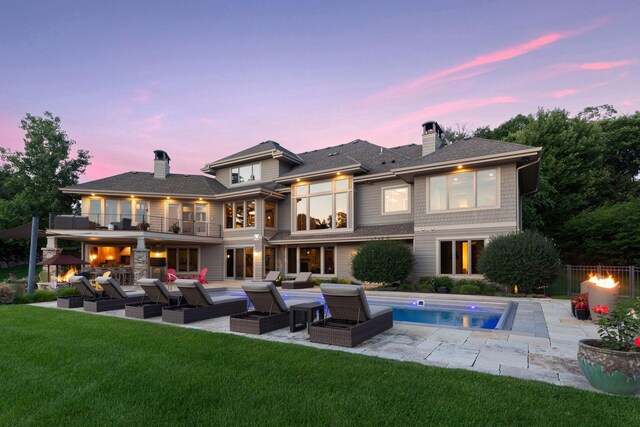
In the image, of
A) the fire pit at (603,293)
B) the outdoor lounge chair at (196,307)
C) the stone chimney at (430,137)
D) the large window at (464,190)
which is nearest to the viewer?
the fire pit at (603,293)

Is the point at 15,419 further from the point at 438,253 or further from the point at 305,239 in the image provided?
the point at 305,239

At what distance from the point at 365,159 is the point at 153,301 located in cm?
1397

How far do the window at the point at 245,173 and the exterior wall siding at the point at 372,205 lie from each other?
709 centimetres

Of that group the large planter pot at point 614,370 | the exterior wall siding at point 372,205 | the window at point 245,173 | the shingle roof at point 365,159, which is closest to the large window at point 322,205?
the exterior wall siding at point 372,205

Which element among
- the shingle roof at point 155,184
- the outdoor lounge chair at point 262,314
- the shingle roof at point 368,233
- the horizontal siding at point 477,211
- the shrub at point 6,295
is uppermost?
the shingle roof at point 155,184

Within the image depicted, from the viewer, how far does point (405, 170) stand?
14977 millimetres

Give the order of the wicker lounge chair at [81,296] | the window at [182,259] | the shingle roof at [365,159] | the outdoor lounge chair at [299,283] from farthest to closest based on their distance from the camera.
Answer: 1. the window at [182,259]
2. the shingle roof at [365,159]
3. the outdoor lounge chair at [299,283]
4. the wicker lounge chair at [81,296]

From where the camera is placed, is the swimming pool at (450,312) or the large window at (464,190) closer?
the swimming pool at (450,312)

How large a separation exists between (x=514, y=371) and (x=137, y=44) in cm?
1956

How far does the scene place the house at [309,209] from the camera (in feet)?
46.2

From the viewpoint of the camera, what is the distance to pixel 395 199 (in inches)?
674

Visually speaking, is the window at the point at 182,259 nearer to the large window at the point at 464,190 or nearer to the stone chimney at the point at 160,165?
the stone chimney at the point at 160,165

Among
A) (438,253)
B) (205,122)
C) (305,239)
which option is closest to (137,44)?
(205,122)

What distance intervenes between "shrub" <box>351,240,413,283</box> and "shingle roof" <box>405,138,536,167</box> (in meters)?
3.84
